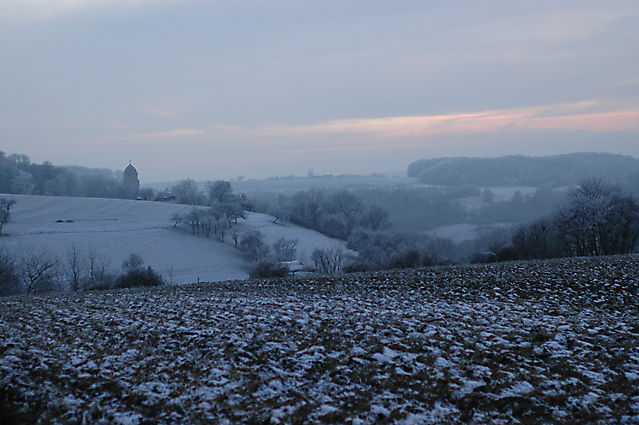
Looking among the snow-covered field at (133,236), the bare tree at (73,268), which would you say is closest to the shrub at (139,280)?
the bare tree at (73,268)

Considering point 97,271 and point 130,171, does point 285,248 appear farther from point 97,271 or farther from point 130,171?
point 130,171

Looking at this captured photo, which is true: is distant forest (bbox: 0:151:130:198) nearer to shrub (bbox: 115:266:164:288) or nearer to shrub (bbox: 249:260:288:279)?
shrub (bbox: 115:266:164:288)

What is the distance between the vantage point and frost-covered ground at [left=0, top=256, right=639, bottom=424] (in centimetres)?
759

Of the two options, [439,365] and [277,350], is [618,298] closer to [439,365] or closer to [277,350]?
[439,365]

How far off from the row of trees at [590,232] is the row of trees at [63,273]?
3220 centimetres

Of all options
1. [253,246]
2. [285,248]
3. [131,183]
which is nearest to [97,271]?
[253,246]

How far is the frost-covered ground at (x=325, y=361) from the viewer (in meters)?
7.59

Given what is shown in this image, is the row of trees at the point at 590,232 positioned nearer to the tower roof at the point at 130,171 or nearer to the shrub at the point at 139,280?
the shrub at the point at 139,280

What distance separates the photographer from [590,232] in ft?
144

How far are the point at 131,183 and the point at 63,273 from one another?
94103 mm

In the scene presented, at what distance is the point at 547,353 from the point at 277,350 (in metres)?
6.17

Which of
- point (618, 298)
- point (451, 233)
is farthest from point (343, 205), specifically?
point (618, 298)

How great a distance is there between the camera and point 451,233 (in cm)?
10994

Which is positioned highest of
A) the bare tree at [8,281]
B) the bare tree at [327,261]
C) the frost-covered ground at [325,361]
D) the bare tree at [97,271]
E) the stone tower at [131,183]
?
the stone tower at [131,183]
